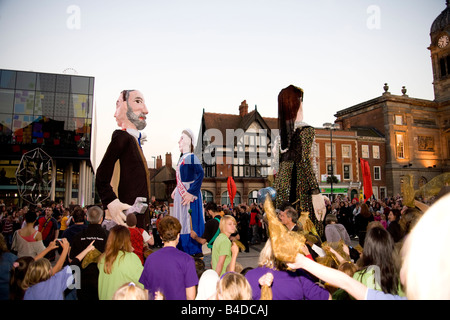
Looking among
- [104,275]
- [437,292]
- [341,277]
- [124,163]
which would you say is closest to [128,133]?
[124,163]

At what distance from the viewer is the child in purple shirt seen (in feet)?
8.49

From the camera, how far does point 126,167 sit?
12.5 ft

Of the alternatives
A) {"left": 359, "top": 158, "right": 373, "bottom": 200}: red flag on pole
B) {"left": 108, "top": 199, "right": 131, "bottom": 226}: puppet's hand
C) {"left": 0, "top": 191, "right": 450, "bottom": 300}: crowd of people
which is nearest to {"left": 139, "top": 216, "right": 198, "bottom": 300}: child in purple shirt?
{"left": 0, "top": 191, "right": 450, "bottom": 300}: crowd of people

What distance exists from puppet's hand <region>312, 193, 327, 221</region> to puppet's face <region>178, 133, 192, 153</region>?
2323 millimetres

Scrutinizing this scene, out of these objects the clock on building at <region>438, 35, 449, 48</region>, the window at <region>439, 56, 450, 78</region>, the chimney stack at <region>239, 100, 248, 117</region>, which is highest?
the clock on building at <region>438, 35, 449, 48</region>

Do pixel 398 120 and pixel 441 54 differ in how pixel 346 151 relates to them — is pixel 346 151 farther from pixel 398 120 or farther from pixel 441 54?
pixel 441 54

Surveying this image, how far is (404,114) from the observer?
127ft

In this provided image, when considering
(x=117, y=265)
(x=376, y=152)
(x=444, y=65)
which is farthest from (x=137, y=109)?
(x=444, y=65)

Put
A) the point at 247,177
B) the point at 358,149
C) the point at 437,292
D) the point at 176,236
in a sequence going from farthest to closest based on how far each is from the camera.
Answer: the point at 358,149
the point at 247,177
the point at 176,236
the point at 437,292

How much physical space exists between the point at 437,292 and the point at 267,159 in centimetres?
3245

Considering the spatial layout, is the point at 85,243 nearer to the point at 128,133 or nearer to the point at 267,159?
the point at 128,133

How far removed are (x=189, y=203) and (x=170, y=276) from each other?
2368 millimetres

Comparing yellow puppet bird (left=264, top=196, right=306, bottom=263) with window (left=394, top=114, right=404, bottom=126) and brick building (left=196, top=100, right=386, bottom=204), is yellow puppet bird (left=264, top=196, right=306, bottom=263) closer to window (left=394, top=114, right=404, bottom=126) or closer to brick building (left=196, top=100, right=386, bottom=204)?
brick building (left=196, top=100, right=386, bottom=204)

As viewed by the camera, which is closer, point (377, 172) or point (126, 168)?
point (126, 168)
